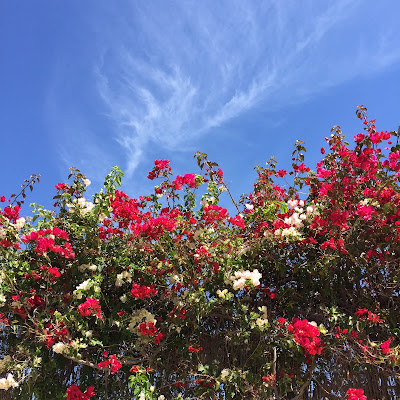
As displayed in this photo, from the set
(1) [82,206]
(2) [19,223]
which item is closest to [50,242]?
(1) [82,206]

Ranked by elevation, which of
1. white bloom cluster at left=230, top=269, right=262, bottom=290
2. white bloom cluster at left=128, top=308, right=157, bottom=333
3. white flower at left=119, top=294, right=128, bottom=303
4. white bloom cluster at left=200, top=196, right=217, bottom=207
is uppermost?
white bloom cluster at left=200, top=196, right=217, bottom=207

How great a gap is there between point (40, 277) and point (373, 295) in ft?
8.06

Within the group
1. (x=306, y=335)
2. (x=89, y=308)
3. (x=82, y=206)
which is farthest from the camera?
(x=82, y=206)

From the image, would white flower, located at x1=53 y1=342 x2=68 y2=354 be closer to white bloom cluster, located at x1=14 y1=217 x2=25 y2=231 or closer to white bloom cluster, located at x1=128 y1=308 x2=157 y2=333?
white bloom cluster, located at x1=128 y1=308 x2=157 y2=333

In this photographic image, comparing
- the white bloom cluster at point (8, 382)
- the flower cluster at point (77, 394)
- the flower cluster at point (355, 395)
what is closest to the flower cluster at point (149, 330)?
the flower cluster at point (77, 394)

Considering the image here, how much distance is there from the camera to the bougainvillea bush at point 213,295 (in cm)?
282

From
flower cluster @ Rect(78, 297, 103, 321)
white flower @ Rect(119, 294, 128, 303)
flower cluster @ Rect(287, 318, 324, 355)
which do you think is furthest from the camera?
white flower @ Rect(119, 294, 128, 303)

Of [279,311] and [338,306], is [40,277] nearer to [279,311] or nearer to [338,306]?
[279,311]

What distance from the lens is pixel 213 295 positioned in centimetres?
306

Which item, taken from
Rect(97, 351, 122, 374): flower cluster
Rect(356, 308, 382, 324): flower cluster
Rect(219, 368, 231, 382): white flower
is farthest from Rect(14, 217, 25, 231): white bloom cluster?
Rect(356, 308, 382, 324): flower cluster

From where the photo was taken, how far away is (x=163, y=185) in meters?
3.49

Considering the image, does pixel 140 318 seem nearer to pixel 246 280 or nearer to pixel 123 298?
pixel 123 298

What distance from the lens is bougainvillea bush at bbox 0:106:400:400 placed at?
9.26ft

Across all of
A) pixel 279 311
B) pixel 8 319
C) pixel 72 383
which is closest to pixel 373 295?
pixel 279 311
